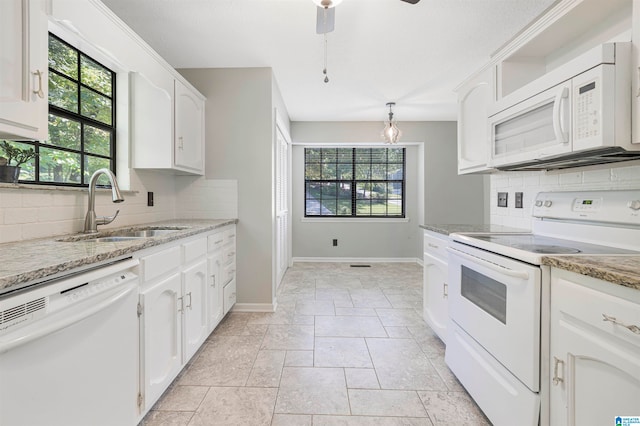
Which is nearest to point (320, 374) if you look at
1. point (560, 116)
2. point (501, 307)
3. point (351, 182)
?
point (501, 307)

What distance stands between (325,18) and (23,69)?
146 centimetres

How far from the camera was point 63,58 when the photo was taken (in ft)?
A: 5.83

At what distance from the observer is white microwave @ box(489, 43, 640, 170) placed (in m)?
1.21

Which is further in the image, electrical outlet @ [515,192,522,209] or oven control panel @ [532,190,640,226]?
electrical outlet @ [515,192,522,209]

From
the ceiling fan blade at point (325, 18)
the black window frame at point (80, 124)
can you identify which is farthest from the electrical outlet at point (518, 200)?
the black window frame at point (80, 124)

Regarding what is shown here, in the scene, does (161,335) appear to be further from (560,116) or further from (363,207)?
(363,207)

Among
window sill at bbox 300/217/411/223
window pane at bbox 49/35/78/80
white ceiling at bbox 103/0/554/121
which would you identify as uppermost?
white ceiling at bbox 103/0/554/121

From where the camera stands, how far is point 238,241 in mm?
3004

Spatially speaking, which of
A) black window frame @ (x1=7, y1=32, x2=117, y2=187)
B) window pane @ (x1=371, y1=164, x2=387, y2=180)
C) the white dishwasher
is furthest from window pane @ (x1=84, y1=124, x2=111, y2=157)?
window pane @ (x1=371, y1=164, x2=387, y2=180)

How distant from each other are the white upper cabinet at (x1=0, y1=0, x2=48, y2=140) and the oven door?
6.99ft

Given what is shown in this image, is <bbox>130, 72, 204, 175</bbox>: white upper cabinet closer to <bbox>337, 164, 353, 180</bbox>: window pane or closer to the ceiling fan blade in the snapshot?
the ceiling fan blade

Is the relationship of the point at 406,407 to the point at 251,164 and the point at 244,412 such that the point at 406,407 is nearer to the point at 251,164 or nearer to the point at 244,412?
the point at 244,412

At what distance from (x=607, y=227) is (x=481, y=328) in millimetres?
810

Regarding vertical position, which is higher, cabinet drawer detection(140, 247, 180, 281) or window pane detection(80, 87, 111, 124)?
window pane detection(80, 87, 111, 124)
